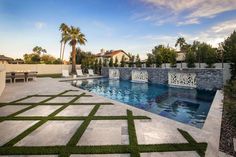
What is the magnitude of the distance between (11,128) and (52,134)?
142 centimetres

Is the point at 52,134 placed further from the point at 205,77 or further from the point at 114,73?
the point at 114,73

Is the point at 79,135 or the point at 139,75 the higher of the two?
the point at 139,75

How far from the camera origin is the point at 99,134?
13.4 feet

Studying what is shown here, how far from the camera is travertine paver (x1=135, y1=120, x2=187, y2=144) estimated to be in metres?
3.75

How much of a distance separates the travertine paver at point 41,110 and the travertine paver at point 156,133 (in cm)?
358

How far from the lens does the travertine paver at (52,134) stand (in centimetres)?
364

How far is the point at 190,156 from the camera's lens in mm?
3082

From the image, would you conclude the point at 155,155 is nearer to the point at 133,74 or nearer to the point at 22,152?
the point at 22,152

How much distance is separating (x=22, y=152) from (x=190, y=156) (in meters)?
3.43

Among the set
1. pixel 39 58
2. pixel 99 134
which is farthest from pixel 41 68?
pixel 99 134

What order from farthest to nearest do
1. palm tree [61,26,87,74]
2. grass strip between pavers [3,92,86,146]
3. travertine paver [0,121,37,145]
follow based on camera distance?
palm tree [61,26,87,74] < travertine paver [0,121,37,145] < grass strip between pavers [3,92,86,146]

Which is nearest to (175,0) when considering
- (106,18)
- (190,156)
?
(106,18)

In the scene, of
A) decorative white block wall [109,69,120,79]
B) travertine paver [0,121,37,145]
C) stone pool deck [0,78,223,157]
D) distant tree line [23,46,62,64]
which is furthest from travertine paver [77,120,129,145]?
distant tree line [23,46,62,64]

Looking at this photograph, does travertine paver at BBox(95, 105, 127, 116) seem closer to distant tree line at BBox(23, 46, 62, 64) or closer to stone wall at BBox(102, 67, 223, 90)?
stone wall at BBox(102, 67, 223, 90)
